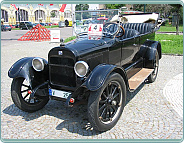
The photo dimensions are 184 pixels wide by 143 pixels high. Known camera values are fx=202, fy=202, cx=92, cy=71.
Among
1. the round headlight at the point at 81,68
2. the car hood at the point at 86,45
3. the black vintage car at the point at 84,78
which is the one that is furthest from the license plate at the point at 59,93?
the car hood at the point at 86,45

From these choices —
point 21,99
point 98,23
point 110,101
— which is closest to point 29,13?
point 98,23

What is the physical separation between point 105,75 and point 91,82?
241 millimetres

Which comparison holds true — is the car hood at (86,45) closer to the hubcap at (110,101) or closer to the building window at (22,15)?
the hubcap at (110,101)

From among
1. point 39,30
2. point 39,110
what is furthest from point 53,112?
point 39,30

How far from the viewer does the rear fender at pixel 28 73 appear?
3.71 m

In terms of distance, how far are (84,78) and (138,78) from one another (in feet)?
5.82

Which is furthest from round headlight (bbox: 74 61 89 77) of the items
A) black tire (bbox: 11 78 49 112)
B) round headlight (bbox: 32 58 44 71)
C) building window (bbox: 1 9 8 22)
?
building window (bbox: 1 9 8 22)

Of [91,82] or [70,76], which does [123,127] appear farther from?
[70,76]

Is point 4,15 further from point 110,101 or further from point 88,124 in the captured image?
point 110,101

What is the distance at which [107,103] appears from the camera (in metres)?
3.31

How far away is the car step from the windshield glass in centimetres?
115

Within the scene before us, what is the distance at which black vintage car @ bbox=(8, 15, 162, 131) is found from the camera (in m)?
3.12

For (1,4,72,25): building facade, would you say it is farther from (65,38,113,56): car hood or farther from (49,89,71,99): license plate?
(49,89,71,99): license plate

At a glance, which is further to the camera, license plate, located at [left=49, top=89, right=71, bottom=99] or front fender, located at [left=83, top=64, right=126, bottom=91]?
license plate, located at [left=49, top=89, right=71, bottom=99]
